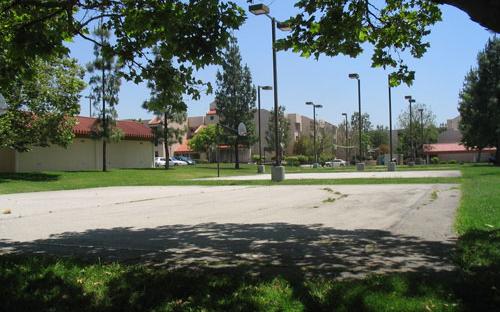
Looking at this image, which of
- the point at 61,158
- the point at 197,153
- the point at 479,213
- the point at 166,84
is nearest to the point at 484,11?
the point at 166,84

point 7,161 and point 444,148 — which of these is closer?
point 7,161

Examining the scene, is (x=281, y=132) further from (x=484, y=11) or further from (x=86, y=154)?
(x=484, y=11)

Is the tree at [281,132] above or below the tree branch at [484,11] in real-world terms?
above

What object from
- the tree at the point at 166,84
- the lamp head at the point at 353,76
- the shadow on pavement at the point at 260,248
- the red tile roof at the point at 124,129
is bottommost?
the shadow on pavement at the point at 260,248

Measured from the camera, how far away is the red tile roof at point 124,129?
1820 inches

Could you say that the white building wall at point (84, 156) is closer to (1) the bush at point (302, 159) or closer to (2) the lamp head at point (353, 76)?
(2) the lamp head at point (353, 76)

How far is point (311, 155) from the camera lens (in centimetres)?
9425

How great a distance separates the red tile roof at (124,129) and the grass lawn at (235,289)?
40.7 meters

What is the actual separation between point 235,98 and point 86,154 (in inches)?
855

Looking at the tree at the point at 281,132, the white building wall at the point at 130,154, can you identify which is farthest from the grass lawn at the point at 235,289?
the tree at the point at 281,132

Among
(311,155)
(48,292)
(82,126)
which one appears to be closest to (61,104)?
(82,126)

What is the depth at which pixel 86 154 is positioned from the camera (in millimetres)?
47781

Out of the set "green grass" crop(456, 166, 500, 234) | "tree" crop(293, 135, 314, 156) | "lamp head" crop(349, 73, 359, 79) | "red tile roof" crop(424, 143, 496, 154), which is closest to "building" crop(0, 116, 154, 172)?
"lamp head" crop(349, 73, 359, 79)

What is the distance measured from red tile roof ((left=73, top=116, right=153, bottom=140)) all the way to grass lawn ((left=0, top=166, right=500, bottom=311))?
40736mm
